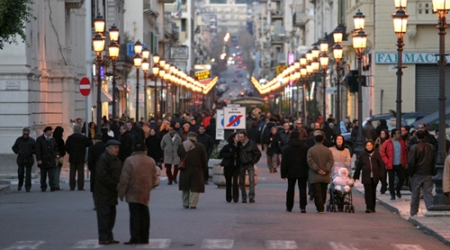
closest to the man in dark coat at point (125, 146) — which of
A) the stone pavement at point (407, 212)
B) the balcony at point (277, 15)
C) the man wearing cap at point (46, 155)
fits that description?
the man wearing cap at point (46, 155)

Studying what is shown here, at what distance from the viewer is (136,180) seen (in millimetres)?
16156

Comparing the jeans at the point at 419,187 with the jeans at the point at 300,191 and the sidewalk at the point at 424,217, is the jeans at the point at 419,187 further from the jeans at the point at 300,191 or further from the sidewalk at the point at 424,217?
the jeans at the point at 300,191

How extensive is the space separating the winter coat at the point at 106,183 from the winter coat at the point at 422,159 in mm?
6964

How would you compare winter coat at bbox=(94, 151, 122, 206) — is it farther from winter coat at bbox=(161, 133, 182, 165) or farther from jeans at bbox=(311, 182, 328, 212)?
winter coat at bbox=(161, 133, 182, 165)

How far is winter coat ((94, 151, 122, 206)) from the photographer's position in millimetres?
16250

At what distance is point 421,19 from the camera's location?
50.2 m

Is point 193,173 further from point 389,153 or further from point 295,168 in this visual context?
point 389,153

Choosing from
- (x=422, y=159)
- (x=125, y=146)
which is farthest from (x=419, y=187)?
(x=125, y=146)

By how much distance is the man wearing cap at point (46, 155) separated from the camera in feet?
93.2

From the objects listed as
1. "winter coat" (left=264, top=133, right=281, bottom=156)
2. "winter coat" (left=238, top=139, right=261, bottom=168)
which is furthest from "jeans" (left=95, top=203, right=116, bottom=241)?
"winter coat" (left=264, top=133, right=281, bottom=156)

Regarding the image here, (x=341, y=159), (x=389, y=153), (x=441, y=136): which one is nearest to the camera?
(x=441, y=136)

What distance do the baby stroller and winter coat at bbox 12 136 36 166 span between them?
30.1 ft

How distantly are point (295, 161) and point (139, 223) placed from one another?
6.82 m

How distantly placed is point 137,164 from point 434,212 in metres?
7.09
